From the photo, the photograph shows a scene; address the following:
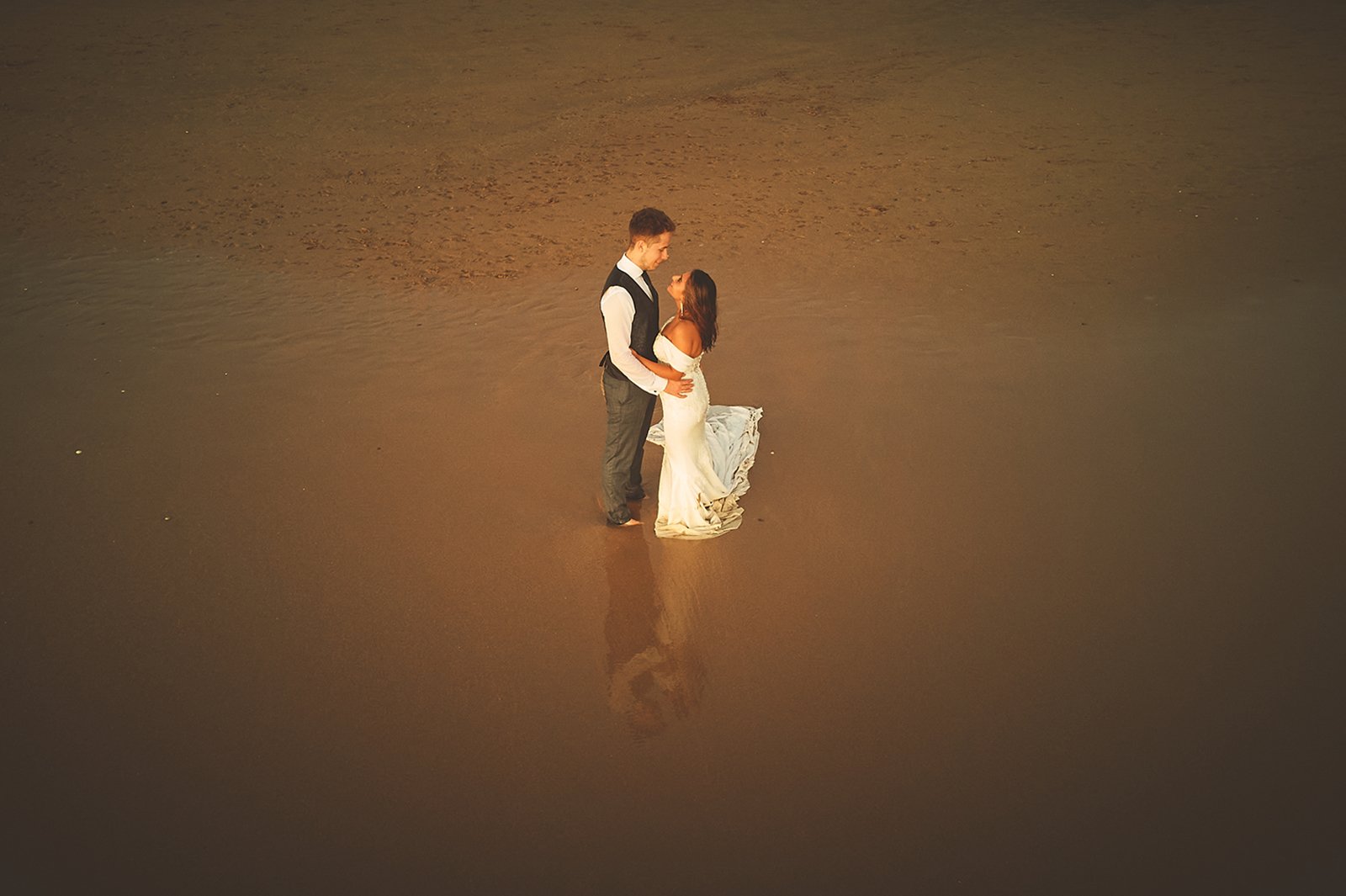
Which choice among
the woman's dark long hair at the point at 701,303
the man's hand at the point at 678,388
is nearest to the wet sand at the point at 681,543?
the man's hand at the point at 678,388

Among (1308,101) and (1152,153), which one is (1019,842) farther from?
(1308,101)

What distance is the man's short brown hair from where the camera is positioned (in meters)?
4.86

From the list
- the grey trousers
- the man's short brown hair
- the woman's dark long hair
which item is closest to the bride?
the woman's dark long hair

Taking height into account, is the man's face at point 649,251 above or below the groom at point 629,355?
above

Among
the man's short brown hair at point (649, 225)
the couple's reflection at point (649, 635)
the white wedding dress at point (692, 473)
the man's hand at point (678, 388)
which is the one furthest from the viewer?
the white wedding dress at point (692, 473)

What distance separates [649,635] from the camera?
4922 millimetres

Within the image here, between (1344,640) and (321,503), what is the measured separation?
17.6 feet

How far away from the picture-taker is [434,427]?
678cm

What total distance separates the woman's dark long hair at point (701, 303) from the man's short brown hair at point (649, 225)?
27 cm

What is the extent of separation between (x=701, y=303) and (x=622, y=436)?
33.9 inches

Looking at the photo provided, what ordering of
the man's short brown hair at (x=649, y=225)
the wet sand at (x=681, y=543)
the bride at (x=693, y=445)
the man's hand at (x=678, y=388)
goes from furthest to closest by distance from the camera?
the man's hand at (x=678, y=388) < the bride at (x=693, y=445) < the man's short brown hair at (x=649, y=225) < the wet sand at (x=681, y=543)

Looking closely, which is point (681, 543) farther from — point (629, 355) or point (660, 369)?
point (629, 355)

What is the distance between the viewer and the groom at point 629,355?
194 inches

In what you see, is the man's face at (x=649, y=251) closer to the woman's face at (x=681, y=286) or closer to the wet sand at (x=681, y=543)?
the woman's face at (x=681, y=286)
